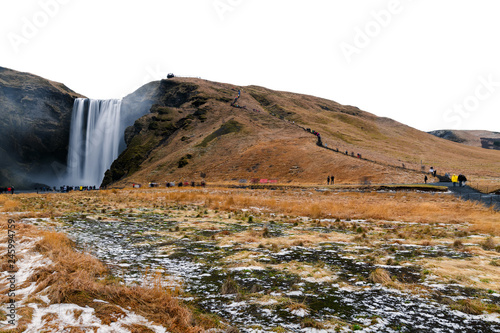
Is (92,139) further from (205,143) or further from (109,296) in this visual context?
(109,296)

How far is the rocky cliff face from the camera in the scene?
9719 centimetres

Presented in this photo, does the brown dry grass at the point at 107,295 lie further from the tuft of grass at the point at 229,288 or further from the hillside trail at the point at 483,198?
the hillside trail at the point at 483,198

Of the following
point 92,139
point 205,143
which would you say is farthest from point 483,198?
point 92,139

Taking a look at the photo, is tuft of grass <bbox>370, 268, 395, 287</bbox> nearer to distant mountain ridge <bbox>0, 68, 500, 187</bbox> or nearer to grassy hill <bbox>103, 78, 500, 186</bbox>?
distant mountain ridge <bbox>0, 68, 500, 187</bbox>

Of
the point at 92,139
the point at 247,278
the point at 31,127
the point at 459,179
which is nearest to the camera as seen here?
the point at 247,278

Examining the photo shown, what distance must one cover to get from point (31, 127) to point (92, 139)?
20298 mm

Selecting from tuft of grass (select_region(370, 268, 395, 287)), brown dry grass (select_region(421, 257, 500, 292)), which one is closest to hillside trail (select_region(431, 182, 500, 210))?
brown dry grass (select_region(421, 257, 500, 292))

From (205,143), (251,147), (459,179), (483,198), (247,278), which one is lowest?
(247,278)

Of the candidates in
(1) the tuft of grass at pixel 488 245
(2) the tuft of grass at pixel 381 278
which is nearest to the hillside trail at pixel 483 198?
(1) the tuft of grass at pixel 488 245

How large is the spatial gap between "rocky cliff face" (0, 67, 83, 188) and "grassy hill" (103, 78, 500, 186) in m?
26.3

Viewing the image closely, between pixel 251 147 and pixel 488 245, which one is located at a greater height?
pixel 251 147

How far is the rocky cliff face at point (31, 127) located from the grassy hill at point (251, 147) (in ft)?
86.3

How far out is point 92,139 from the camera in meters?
106

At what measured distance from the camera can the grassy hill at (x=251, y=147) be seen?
61.3 m
